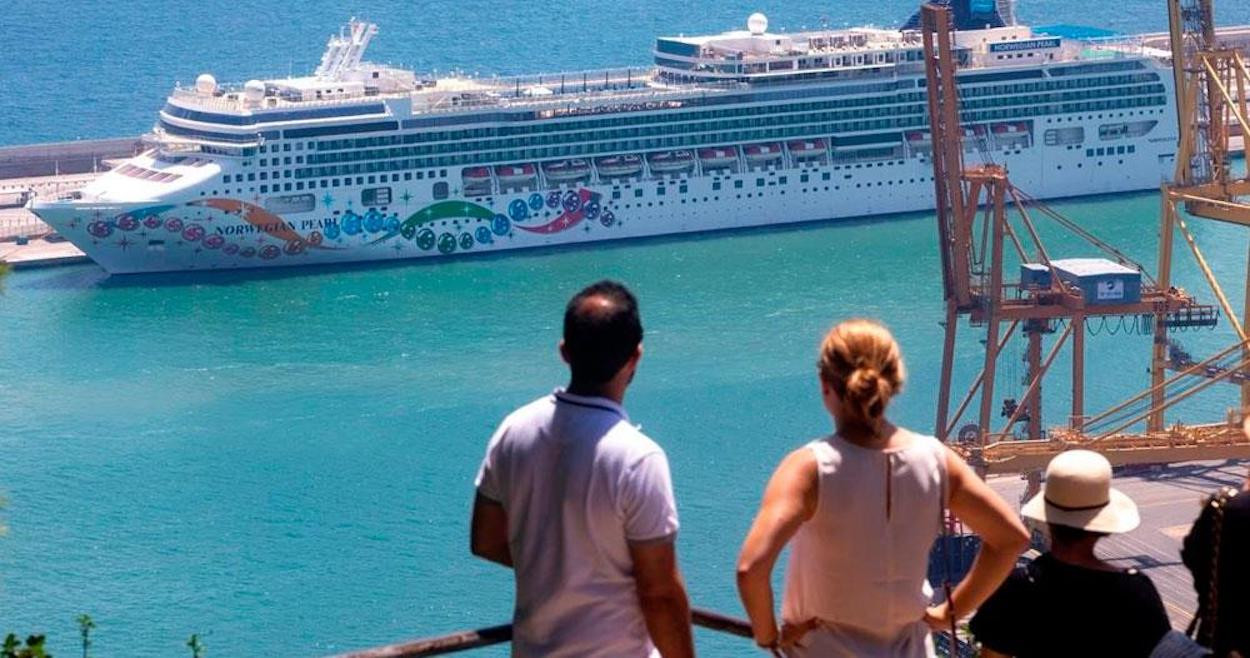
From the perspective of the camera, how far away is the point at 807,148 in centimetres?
2872

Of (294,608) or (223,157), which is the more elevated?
(223,157)

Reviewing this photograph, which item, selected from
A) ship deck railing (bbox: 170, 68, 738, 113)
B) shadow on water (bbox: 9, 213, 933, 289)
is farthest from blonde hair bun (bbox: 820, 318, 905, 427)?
ship deck railing (bbox: 170, 68, 738, 113)

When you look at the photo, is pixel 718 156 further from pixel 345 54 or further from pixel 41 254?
pixel 41 254

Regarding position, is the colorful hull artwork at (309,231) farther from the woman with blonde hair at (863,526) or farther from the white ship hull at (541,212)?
the woman with blonde hair at (863,526)

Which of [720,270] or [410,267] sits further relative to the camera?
[410,267]

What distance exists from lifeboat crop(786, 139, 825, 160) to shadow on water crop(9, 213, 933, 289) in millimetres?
1222

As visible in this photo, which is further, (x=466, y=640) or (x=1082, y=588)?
(x=466, y=640)

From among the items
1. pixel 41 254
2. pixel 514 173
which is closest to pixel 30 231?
pixel 41 254

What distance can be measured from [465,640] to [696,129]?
84.4ft

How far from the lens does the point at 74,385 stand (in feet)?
63.2

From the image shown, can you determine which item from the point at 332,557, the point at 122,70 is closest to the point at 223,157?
the point at 332,557

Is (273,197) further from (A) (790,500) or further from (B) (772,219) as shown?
(A) (790,500)

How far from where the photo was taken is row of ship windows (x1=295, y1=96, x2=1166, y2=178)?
27.4 meters

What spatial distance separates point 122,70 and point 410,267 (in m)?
20.1
